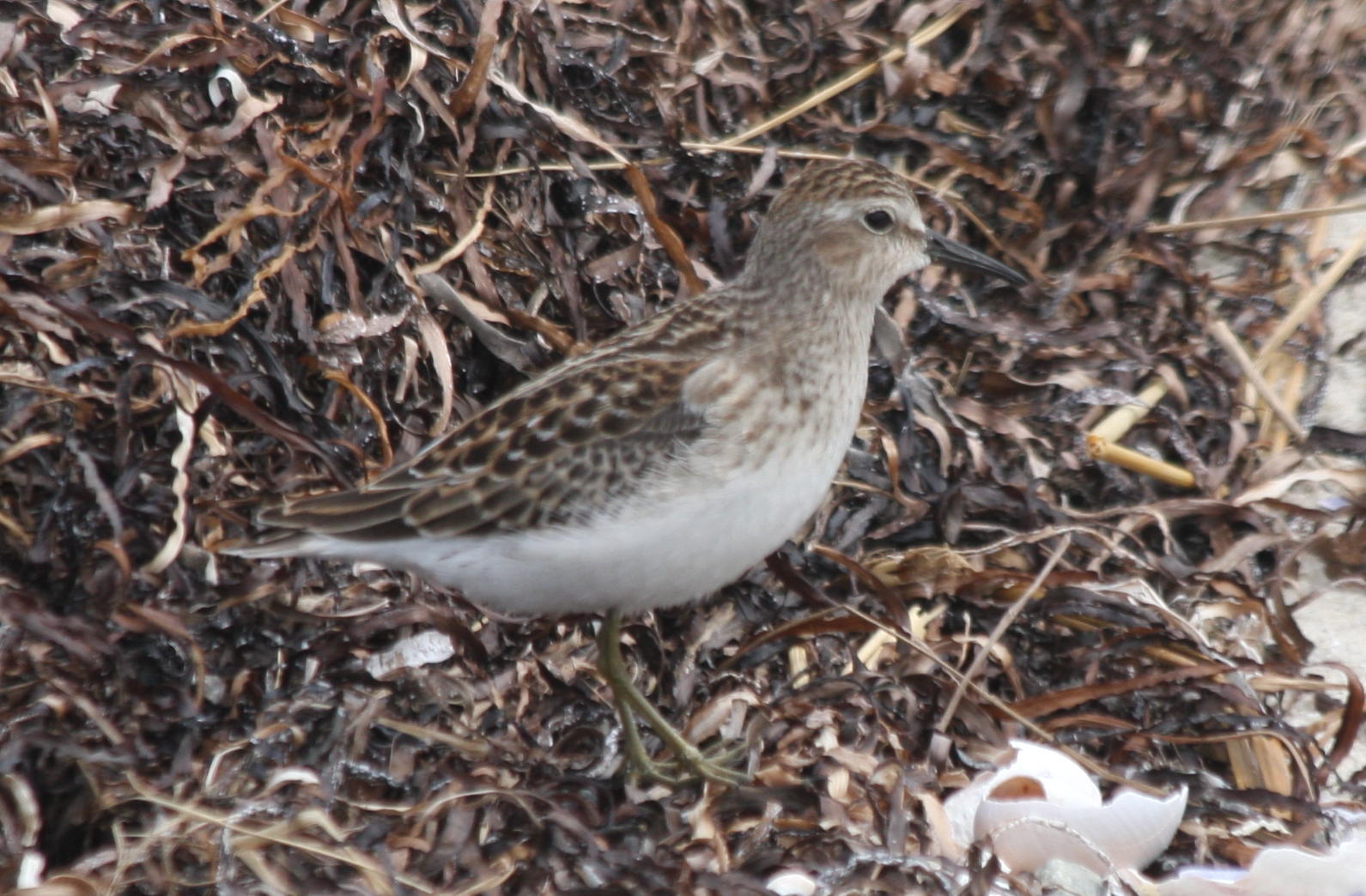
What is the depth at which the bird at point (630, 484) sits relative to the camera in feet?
11.4

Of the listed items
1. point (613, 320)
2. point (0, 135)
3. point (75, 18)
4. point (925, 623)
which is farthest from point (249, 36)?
point (925, 623)

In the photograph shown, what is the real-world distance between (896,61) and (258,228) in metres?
2.07

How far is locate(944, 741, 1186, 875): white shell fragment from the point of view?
3178mm

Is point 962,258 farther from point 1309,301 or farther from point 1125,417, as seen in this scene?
point 1309,301

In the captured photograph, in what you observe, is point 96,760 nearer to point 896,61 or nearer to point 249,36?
point 249,36

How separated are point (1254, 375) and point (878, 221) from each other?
1.44 meters

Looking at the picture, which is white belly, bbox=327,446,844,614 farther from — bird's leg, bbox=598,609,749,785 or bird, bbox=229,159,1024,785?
bird's leg, bbox=598,609,749,785

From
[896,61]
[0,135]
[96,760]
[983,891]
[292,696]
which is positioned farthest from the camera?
[896,61]

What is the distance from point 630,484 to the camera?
138 inches

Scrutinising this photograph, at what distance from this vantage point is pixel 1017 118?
5141 millimetres

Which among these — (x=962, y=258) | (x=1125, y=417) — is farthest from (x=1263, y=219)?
(x=962, y=258)

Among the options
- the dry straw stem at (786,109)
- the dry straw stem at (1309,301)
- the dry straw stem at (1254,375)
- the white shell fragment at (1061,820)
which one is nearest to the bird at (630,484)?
the white shell fragment at (1061,820)

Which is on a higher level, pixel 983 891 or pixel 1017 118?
pixel 1017 118

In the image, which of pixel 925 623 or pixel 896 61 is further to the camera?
pixel 896 61
